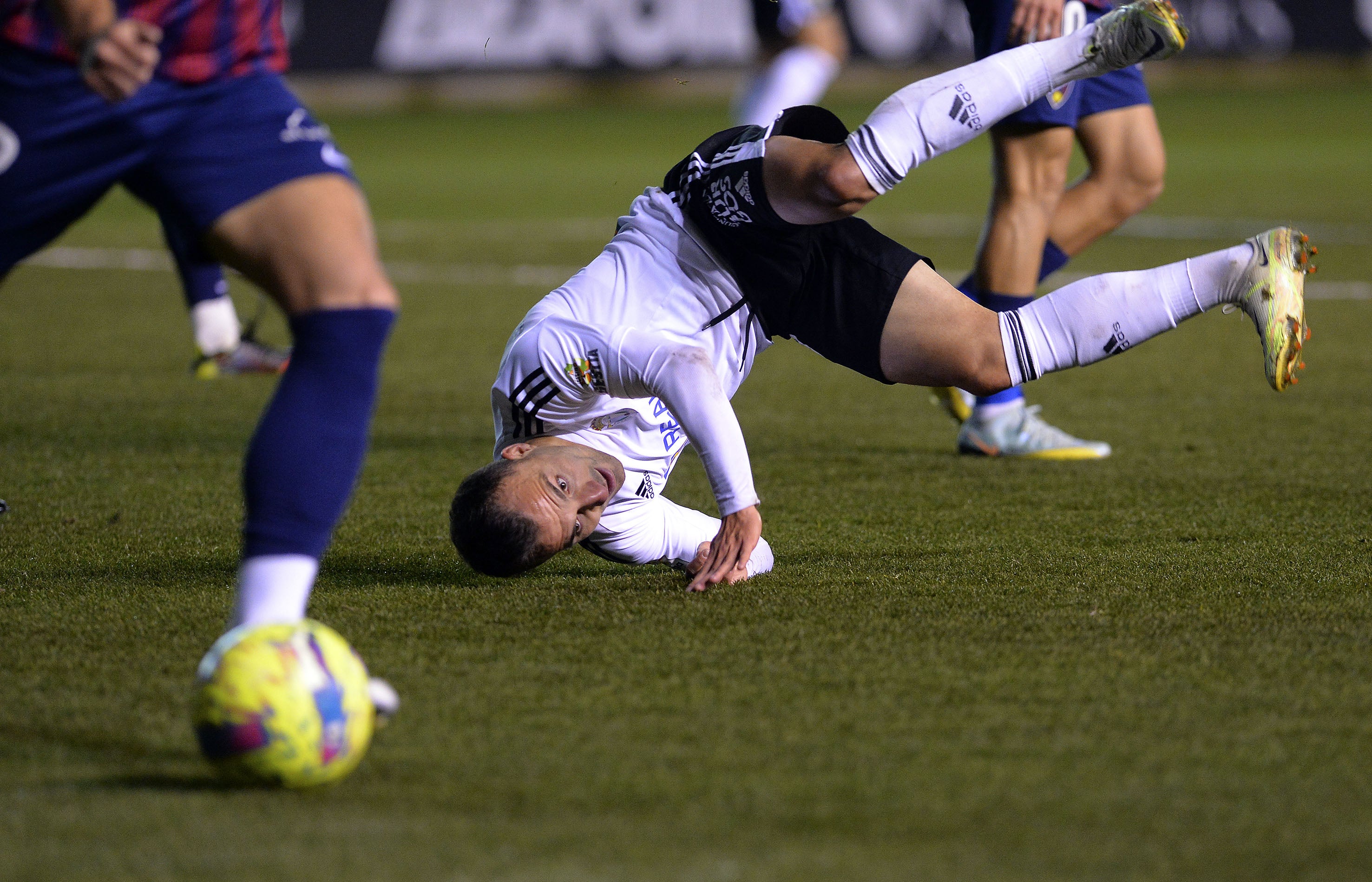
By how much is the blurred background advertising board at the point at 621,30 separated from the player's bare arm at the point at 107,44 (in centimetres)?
2167

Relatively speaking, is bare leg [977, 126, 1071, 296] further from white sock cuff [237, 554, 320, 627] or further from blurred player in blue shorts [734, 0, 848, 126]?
white sock cuff [237, 554, 320, 627]

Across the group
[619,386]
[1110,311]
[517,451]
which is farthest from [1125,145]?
[517,451]

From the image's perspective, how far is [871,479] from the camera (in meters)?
4.59

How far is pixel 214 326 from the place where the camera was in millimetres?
6406

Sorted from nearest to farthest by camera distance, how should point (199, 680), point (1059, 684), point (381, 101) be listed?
point (199, 680), point (1059, 684), point (381, 101)

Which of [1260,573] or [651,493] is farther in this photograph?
[651,493]

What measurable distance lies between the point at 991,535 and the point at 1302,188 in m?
10.8

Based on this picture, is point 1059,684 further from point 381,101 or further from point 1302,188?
point 381,101

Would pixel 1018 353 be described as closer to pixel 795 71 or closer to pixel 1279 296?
pixel 1279 296

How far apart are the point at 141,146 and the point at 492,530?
1.14m

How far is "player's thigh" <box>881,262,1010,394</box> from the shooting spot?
11.9 feet

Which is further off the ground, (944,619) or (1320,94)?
(944,619)

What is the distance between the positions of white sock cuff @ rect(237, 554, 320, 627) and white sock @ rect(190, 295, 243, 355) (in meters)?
4.21

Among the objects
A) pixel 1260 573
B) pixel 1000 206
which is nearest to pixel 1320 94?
pixel 1000 206
